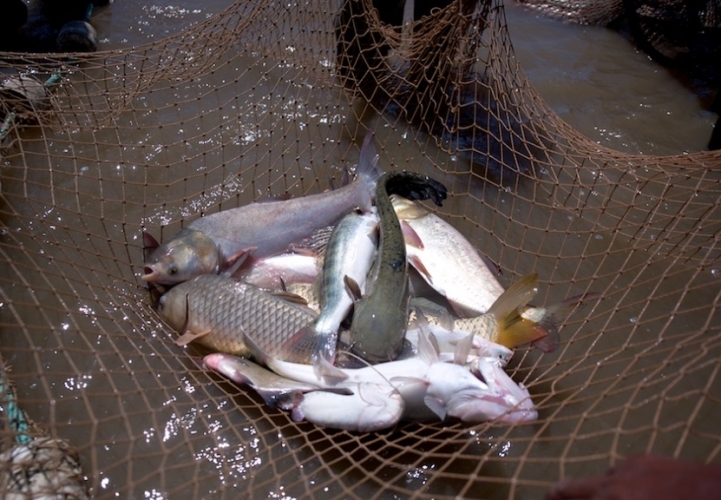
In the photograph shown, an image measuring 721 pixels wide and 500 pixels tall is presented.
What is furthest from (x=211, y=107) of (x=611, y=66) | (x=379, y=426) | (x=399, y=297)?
(x=611, y=66)

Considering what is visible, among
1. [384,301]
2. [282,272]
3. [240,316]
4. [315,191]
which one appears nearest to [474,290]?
[384,301]

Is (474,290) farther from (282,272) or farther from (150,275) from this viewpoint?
(150,275)

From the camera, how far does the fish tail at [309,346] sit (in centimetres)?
243

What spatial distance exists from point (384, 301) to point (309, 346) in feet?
1.38

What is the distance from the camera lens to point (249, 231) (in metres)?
3.02

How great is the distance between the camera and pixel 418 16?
16.0 ft

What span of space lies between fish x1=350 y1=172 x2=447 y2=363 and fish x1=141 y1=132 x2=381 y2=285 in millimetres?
302

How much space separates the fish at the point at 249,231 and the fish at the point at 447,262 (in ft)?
0.96

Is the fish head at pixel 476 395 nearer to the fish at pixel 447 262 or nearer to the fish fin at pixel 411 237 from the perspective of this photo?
the fish at pixel 447 262

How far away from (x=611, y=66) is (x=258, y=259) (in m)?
4.91

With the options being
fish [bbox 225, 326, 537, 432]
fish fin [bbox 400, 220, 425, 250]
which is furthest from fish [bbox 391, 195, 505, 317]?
fish [bbox 225, 326, 537, 432]

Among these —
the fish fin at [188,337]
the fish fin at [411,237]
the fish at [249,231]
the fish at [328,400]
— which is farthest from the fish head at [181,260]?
the fish fin at [411,237]

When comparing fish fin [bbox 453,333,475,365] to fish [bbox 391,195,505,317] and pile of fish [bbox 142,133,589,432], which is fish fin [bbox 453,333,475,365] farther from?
fish [bbox 391,195,505,317]

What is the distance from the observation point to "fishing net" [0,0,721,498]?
2.26 m
